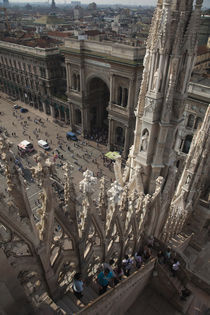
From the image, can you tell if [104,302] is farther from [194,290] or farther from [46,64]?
[46,64]

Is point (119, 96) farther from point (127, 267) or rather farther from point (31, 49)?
point (127, 267)

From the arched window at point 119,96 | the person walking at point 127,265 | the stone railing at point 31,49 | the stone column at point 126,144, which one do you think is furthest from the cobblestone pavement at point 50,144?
the person walking at point 127,265

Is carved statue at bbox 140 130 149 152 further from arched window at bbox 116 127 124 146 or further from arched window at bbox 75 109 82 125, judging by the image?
arched window at bbox 75 109 82 125

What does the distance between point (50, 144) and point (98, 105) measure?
492 inches

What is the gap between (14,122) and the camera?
52.4 meters

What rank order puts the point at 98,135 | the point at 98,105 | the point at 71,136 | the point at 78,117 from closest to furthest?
1. the point at 71,136
2. the point at 98,105
3. the point at 98,135
4. the point at 78,117

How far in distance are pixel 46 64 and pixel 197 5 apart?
46080 mm

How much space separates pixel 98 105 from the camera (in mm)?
46219

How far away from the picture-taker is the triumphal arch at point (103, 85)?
32625 mm

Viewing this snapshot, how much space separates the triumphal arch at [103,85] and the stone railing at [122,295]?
26468 mm

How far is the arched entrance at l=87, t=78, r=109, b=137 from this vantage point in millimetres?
42938

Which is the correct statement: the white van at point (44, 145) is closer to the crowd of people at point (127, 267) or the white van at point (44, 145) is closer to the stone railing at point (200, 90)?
the stone railing at point (200, 90)

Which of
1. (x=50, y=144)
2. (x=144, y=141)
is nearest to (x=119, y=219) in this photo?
(x=144, y=141)

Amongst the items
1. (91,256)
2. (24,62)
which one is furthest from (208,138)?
(24,62)
